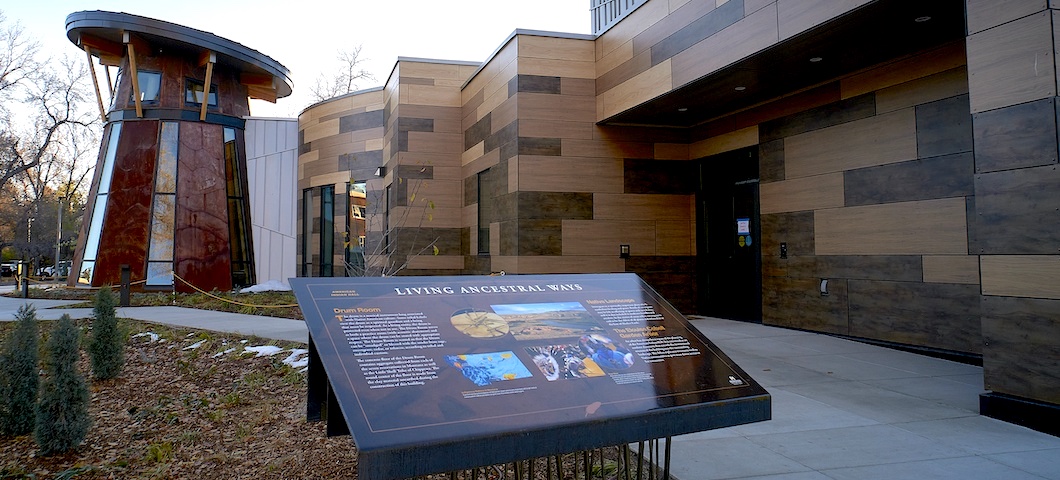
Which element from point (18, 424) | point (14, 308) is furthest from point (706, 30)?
point (14, 308)

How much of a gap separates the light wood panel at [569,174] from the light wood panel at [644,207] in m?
0.17

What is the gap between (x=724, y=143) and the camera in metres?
9.03

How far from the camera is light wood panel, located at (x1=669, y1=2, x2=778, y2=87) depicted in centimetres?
613

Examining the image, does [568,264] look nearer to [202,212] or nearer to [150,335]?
[150,335]

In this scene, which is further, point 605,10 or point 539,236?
point 605,10

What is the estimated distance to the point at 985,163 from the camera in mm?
4012

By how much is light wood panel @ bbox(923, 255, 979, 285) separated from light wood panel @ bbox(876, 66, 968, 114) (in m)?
1.62

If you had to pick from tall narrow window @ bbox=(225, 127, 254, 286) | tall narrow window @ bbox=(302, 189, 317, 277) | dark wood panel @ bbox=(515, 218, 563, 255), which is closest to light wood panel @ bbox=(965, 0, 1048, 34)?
dark wood panel @ bbox=(515, 218, 563, 255)

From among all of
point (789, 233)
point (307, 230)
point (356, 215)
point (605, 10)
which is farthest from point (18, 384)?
point (307, 230)

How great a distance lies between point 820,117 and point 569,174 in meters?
3.48

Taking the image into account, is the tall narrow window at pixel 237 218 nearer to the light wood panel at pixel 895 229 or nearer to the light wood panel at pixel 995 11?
the light wood panel at pixel 895 229

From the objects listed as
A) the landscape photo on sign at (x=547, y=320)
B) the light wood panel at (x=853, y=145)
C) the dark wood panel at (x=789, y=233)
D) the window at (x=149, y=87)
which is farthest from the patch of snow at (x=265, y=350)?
the window at (x=149, y=87)

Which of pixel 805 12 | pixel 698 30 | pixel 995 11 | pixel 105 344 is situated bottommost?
pixel 105 344

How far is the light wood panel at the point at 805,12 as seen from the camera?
17.2ft
